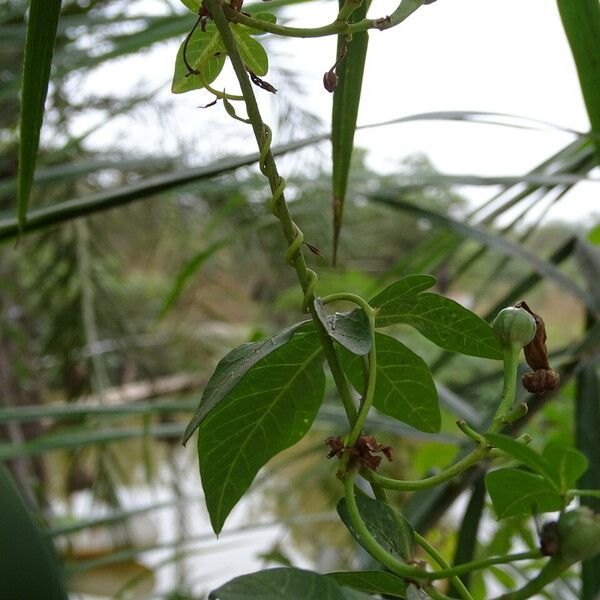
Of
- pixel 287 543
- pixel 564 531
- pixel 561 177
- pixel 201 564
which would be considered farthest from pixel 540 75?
pixel 201 564

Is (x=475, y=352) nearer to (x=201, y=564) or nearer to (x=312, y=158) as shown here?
(x=312, y=158)

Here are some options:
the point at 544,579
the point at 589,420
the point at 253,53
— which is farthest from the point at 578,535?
the point at 589,420

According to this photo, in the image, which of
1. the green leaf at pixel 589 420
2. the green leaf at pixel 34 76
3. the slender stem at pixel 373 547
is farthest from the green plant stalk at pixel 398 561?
the green leaf at pixel 589 420

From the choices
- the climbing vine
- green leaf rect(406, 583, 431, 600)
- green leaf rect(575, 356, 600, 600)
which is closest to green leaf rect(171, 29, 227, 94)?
the climbing vine

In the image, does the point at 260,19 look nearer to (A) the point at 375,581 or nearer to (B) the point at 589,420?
(A) the point at 375,581

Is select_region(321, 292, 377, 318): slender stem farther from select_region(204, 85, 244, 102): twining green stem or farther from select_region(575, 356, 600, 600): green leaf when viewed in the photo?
select_region(575, 356, 600, 600): green leaf

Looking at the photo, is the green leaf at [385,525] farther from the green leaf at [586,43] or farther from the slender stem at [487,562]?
the green leaf at [586,43]
